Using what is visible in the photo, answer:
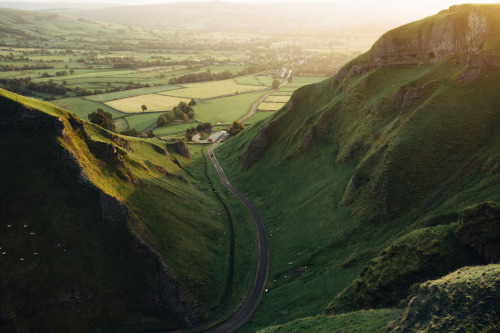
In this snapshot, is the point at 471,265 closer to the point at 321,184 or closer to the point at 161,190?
the point at 321,184

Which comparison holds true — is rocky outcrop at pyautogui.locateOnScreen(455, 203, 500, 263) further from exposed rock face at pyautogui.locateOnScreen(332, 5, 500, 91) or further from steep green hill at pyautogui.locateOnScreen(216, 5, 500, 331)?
exposed rock face at pyautogui.locateOnScreen(332, 5, 500, 91)

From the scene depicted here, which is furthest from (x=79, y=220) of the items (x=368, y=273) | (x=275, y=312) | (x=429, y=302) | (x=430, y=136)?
(x=430, y=136)

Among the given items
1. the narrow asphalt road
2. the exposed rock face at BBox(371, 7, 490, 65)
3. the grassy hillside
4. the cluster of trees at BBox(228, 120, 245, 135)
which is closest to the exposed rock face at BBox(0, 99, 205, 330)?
the grassy hillside

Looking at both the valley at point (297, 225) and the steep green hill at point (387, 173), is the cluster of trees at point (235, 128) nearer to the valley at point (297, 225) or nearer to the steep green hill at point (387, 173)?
the steep green hill at point (387, 173)

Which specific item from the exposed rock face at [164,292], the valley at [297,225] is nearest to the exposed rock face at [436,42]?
the valley at [297,225]

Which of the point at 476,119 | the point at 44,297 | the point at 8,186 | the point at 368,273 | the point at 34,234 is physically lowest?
the point at 44,297

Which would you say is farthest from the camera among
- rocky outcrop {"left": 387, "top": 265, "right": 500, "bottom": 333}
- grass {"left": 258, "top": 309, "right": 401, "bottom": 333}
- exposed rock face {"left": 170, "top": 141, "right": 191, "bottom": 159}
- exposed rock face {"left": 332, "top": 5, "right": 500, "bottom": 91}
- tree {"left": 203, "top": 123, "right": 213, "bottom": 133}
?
tree {"left": 203, "top": 123, "right": 213, "bottom": 133}

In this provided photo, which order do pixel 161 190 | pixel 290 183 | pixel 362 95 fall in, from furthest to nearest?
pixel 362 95 < pixel 290 183 < pixel 161 190

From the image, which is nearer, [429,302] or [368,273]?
[429,302]
